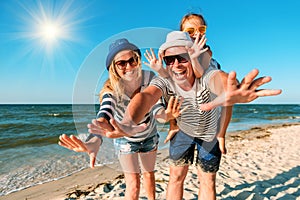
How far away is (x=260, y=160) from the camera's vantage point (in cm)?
648

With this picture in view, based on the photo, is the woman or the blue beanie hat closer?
the woman

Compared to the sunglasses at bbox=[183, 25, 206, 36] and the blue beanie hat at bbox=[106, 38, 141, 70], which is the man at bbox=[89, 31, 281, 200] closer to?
the blue beanie hat at bbox=[106, 38, 141, 70]

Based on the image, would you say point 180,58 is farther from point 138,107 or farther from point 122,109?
point 122,109

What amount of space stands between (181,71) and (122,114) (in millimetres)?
686

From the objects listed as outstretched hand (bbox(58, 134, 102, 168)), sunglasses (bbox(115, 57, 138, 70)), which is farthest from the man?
sunglasses (bbox(115, 57, 138, 70))

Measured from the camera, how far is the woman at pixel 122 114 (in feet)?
5.99

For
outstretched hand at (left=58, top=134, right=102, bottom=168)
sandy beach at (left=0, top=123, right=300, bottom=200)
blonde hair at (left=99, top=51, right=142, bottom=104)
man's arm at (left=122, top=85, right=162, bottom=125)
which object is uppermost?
blonde hair at (left=99, top=51, right=142, bottom=104)

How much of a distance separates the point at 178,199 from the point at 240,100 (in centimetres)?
175

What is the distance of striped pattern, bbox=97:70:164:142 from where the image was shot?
77.1 inches

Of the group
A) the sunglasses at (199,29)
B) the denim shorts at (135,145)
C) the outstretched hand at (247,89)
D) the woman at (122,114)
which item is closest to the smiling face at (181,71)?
the woman at (122,114)

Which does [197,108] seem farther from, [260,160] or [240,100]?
[260,160]

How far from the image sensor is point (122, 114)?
226 centimetres

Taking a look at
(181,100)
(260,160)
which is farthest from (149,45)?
(260,160)

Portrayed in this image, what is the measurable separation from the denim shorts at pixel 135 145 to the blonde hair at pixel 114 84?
2.24ft
